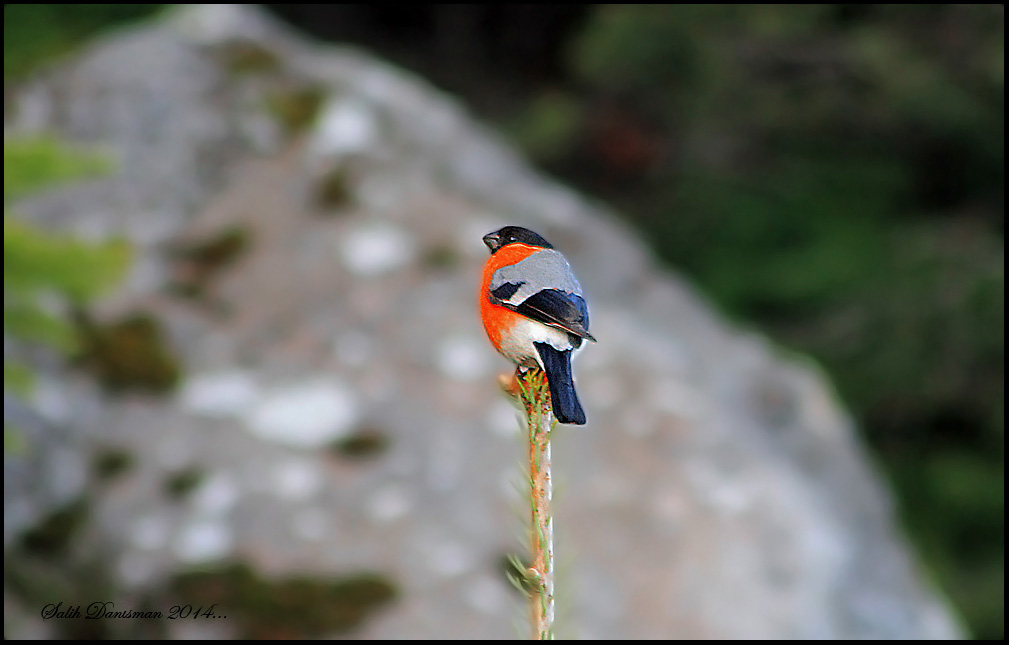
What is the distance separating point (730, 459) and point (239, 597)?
168 cm

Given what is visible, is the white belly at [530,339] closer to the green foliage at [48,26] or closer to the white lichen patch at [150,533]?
the white lichen patch at [150,533]

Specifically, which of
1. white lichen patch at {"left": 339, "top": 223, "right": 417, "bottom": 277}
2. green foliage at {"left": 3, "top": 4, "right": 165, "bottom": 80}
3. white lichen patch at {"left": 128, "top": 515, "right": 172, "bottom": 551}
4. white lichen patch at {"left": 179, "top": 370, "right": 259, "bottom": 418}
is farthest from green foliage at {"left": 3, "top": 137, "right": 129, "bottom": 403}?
green foliage at {"left": 3, "top": 4, "right": 165, "bottom": 80}

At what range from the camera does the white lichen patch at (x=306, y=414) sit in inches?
124

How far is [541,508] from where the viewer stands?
93 centimetres

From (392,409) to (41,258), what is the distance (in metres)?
1.31

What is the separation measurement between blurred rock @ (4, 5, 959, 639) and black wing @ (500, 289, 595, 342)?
1.51 meters

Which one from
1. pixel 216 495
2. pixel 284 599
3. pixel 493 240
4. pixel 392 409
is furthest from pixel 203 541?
pixel 493 240

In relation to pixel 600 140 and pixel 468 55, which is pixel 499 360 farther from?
pixel 468 55

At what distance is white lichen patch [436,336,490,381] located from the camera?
3.35 metres

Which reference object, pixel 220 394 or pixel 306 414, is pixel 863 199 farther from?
pixel 220 394

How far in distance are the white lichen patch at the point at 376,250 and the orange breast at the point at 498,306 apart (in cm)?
253

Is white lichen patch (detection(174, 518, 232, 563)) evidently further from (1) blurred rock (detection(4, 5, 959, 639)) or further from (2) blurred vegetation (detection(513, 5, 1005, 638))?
(2) blurred vegetation (detection(513, 5, 1005, 638))

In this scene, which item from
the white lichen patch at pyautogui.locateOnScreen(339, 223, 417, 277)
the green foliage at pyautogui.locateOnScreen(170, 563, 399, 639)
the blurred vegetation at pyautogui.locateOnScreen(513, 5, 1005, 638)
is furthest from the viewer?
the blurred vegetation at pyautogui.locateOnScreen(513, 5, 1005, 638)

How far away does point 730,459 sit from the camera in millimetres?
3211
